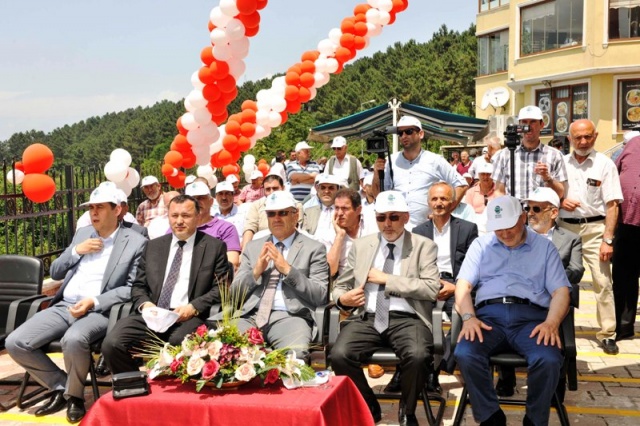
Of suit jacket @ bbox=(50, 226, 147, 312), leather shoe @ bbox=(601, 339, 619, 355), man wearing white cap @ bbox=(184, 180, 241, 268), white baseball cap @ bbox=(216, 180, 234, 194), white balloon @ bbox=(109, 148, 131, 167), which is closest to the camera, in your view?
suit jacket @ bbox=(50, 226, 147, 312)

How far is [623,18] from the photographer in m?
26.1

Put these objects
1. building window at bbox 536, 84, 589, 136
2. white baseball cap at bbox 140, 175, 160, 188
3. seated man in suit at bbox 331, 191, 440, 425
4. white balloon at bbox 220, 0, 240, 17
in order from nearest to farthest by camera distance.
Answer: seated man in suit at bbox 331, 191, 440, 425 → white baseball cap at bbox 140, 175, 160, 188 → white balloon at bbox 220, 0, 240, 17 → building window at bbox 536, 84, 589, 136

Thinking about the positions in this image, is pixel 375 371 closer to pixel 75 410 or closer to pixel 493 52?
pixel 75 410

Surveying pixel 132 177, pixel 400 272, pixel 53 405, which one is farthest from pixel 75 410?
pixel 132 177

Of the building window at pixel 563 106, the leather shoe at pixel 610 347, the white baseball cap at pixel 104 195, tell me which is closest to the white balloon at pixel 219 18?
the white baseball cap at pixel 104 195

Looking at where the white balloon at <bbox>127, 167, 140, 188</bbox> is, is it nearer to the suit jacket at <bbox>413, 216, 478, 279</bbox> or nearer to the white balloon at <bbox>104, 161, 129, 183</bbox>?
the white balloon at <bbox>104, 161, 129, 183</bbox>

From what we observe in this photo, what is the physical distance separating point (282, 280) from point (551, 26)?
87.1 ft

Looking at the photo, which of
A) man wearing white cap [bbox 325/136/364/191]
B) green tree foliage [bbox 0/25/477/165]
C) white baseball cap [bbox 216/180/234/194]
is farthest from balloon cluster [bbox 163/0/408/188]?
green tree foliage [bbox 0/25/477/165]

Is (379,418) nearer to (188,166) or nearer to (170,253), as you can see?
(170,253)

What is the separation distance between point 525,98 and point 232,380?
29.1 meters

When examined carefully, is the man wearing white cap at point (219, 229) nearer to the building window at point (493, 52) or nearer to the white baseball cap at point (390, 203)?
the white baseball cap at point (390, 203)

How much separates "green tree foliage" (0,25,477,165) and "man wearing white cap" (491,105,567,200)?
1881 cm

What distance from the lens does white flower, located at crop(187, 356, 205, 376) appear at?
12.5 feet

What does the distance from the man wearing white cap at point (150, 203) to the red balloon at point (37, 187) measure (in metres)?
1.80
